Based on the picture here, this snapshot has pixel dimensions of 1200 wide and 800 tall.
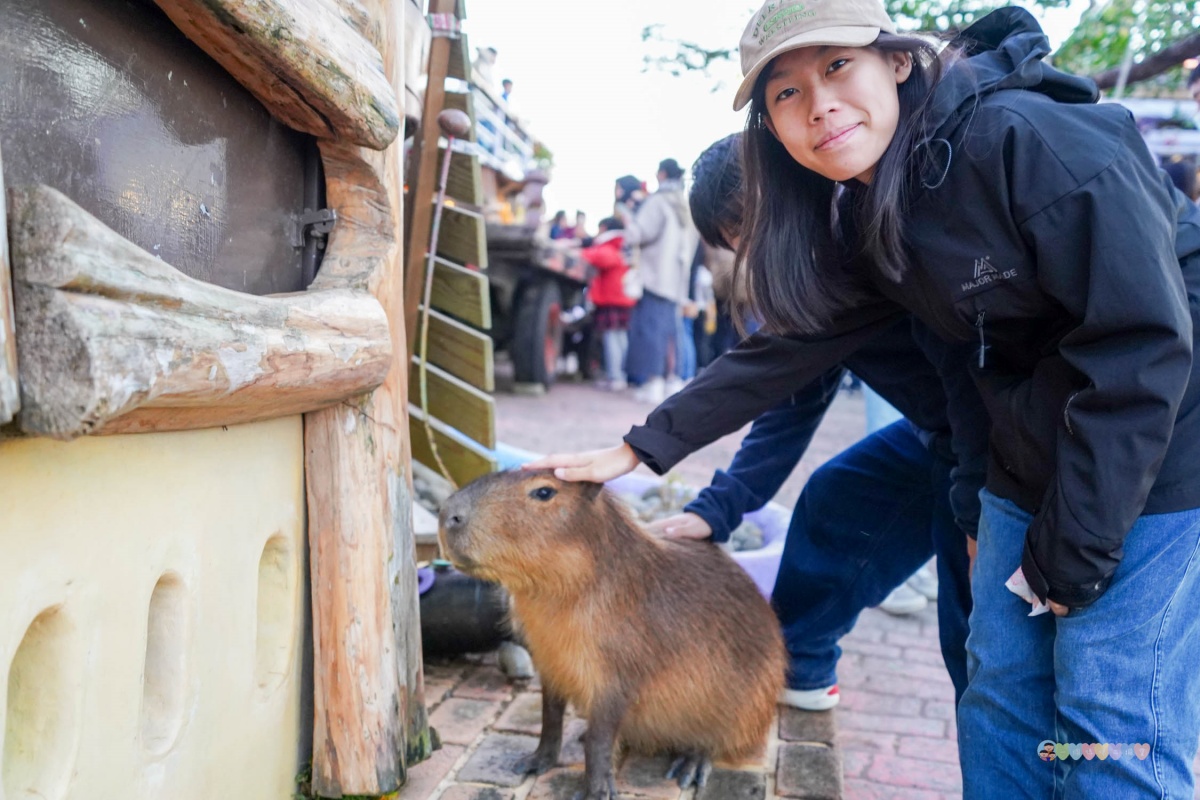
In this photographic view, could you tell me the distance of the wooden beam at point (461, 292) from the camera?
3900mm

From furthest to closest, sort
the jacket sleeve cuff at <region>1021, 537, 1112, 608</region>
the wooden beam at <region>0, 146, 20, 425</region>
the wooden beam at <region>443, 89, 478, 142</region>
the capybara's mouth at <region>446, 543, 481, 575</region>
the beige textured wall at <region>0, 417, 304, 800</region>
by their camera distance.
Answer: the wooden beam at <region>443, 89, 478, 142</region>
the capybara's mouth at <region>446, 543, 481, 575</region>
the jacket sleeve cuff at <region>1021, 537, 1112, 608</region>
the beige textured wall at <region>0, 417, 304, 800</region>
the wooden beam at <region>0, 146, 20, 425</region>

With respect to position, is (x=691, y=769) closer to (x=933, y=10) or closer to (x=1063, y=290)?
(x=1063, y=290)

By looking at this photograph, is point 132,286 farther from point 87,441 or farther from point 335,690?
point 335,690

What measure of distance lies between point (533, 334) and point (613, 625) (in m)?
A: 8.26

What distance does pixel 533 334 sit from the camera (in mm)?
10742

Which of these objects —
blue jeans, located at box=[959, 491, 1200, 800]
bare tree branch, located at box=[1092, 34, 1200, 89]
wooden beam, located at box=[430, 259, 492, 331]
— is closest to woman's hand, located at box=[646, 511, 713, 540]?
wooden beam, located at box=[430, 259, 492, 331]

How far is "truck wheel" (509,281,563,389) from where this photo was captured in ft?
34.8

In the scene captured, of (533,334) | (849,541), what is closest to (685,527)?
(849,541)

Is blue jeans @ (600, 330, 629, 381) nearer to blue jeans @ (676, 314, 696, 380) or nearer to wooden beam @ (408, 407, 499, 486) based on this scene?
blue jeans @ (676, 314, 696, 380)

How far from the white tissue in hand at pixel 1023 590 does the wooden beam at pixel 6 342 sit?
176 cm

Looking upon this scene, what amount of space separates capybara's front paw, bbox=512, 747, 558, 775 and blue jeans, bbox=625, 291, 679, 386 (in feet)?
26.6

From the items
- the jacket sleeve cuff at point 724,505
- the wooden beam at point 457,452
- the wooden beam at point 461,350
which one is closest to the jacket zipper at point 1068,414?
the jacket sleeve cuff at point 724,505

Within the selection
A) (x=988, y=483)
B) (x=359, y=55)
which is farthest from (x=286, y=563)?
(x=988, y=483)

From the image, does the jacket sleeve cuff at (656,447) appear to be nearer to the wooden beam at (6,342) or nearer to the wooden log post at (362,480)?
the wooden log post at (362,480)
